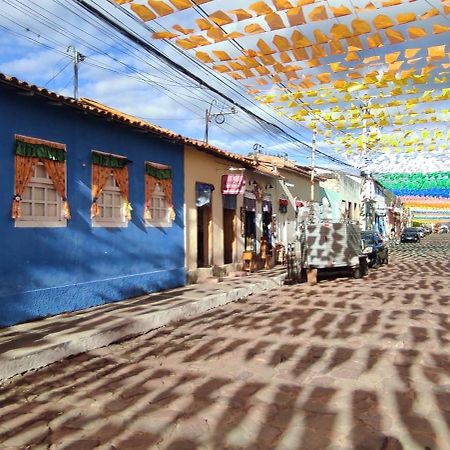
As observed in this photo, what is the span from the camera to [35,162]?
9.03 metres

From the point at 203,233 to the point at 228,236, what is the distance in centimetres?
203

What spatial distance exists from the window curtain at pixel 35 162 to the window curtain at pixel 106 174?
826 mm

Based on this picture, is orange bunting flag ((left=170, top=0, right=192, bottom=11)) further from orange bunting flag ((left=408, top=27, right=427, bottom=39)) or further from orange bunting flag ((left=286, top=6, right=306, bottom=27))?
orange bunting flag ((left=408, top=27, right=427, bottom=39))

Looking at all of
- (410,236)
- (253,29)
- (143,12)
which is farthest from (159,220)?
(410,236)

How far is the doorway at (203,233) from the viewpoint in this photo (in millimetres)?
15695

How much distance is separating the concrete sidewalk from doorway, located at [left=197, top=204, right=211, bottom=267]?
8.16 ft

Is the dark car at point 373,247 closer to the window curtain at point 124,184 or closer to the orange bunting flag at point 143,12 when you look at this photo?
the window curtain at point 124,184

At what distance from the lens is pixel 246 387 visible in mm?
5500

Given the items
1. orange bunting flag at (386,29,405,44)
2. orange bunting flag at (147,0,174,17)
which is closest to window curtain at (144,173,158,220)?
orange bunting flag at (147,0,174,17)

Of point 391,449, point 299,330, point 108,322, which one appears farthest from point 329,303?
point 391,449

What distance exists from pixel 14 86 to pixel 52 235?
2.77 meters

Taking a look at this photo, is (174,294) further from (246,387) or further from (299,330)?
(246,387)

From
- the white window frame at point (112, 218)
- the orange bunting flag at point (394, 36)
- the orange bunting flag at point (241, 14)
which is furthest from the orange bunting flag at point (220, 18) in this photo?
the white window frame at point (112, 218)

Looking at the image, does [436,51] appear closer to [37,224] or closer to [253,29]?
[253,29]
